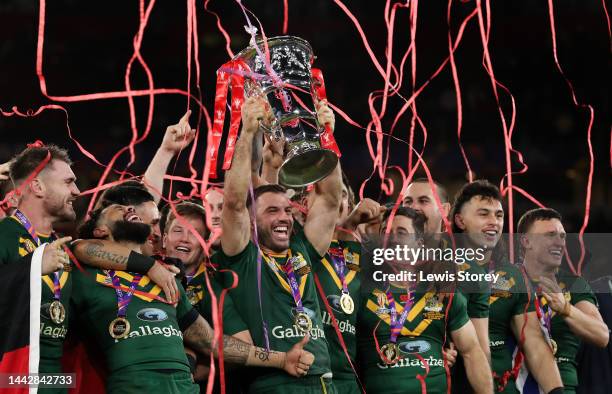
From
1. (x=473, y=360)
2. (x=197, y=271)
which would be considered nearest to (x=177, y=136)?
(x=197, y=271)

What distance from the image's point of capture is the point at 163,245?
441 centimetres

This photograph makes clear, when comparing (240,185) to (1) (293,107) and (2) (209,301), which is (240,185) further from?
(2) (209,301)

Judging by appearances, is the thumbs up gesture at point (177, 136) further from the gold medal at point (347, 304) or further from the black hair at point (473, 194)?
the black hair at point (473, 194)

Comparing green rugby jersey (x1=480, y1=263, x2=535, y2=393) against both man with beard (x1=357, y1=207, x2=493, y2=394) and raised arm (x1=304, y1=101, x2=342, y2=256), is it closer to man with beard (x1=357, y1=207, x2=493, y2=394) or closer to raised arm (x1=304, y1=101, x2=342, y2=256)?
man with beard (x1=357, y1=207, x2=493, y2=394)

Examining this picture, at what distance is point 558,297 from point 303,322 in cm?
138

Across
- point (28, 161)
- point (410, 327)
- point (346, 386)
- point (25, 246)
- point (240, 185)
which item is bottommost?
point (346, 386)

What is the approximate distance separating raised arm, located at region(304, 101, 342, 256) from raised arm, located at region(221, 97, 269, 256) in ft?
1.21

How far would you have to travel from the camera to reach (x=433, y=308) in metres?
4.43

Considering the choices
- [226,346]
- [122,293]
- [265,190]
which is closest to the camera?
[122,293]

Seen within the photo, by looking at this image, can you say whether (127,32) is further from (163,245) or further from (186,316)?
(186,316)

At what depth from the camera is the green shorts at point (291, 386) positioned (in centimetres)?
388

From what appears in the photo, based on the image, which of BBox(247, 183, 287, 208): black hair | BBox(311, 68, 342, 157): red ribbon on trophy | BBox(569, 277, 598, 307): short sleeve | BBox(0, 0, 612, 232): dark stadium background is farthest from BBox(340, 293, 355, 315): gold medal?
BBox(0, 0, 612, 232): dark stadium background

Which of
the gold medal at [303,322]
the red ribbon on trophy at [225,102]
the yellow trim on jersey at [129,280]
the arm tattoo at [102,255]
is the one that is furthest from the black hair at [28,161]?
the gold medal at [303,322]

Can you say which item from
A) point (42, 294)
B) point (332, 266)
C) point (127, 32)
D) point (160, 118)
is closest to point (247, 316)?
point (332, 266)
